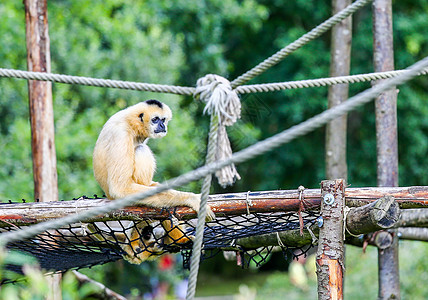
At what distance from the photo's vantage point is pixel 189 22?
455 inches

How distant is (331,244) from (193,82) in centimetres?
852

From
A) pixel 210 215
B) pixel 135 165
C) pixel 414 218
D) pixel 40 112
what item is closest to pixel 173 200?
pixel 210 215

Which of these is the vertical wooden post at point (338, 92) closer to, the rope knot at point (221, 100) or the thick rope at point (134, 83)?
the thick rope at point (134, 83)

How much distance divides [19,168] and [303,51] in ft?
18.9

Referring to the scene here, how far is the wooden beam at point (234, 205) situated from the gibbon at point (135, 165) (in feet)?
0.39

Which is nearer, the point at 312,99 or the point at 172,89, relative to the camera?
the point at 172,89

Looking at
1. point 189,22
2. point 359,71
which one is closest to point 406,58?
point 359,71

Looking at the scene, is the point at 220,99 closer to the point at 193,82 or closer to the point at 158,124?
the point at 158,124

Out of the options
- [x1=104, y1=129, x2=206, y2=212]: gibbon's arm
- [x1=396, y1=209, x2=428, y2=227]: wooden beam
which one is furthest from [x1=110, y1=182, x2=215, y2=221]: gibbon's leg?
[x1=396, y1=209, x2=428, y2=227]: wooden beam

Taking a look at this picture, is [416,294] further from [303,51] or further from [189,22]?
[189,22]

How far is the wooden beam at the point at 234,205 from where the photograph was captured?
3002mm

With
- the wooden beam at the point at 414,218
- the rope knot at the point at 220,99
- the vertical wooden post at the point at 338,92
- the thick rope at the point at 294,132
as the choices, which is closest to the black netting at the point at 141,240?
the rope knot at the point at 220,99

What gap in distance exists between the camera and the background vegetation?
7.92 meters

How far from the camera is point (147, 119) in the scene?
4.27 m
